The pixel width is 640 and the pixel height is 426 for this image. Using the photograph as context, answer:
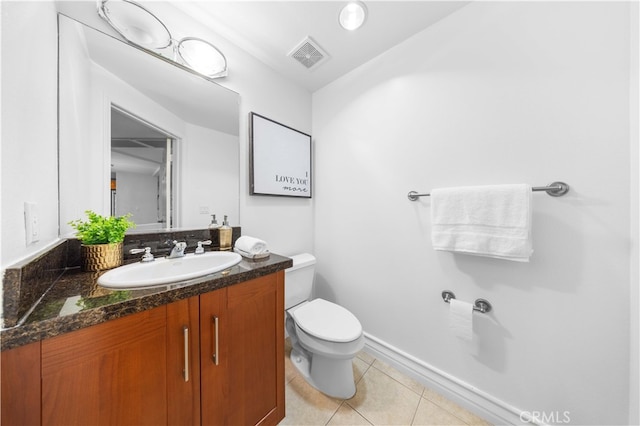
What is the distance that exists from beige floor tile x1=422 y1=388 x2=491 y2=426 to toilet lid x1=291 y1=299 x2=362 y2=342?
1.98 feet

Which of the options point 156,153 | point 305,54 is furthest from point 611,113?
point 156,153

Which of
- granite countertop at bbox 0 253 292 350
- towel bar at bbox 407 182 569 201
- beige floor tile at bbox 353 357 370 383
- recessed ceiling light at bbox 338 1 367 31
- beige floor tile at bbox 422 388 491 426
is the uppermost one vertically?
recessed ceiling light at bbox 338 1 367 31

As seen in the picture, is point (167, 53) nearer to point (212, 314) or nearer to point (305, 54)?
point (305, 54)

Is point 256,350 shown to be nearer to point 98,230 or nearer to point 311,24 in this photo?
point 98,230

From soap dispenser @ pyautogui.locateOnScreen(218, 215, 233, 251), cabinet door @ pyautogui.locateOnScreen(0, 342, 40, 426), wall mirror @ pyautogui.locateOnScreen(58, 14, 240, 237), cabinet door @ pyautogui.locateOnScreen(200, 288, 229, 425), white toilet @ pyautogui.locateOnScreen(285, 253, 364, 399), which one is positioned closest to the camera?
cabinet door @ pyautogui.locateOnScreen(0, 342, 40, 426)

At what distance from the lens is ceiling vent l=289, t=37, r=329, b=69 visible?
1.39m

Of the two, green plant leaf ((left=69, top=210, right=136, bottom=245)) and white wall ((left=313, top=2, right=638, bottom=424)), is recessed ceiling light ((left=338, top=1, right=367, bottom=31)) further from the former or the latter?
green plant leaf ((left=69, top=210, right=136, bottom=245))

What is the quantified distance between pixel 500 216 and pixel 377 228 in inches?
27.6

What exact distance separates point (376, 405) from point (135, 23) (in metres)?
2.41

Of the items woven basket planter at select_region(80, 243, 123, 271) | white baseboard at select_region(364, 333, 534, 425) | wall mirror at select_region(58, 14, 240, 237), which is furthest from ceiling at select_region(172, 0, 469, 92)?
white baseboard at select_region(364, 333, 534, 425)

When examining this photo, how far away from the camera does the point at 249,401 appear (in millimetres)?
902

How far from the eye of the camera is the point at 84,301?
1.91 feet

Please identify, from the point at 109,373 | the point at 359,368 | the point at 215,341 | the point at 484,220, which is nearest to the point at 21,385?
the point at 109,373

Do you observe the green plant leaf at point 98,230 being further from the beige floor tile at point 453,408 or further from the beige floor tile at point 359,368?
the beige floor tile at point 453,408
